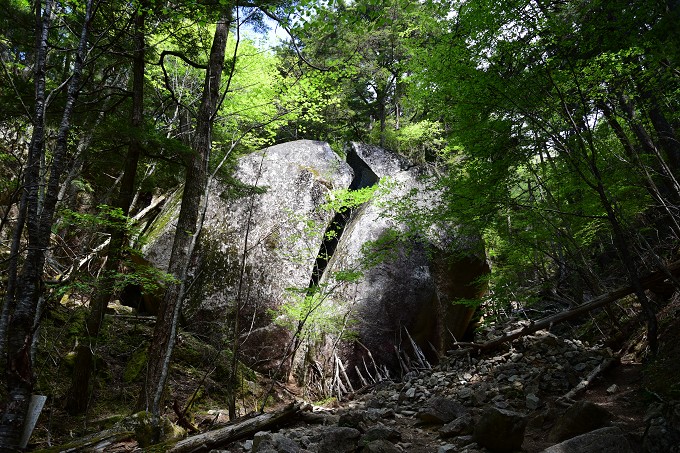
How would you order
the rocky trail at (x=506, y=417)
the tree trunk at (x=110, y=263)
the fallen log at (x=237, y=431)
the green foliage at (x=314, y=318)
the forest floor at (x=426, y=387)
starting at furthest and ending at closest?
the green foliage at (x=314, y=318) < the tree trunk at (x=110, y=263) < the forest floor at (x=426, y=387) < the fallen log at (x=237, y=431) < the rocky trail at (x=506, y=417)

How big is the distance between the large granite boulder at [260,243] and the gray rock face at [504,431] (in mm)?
5440

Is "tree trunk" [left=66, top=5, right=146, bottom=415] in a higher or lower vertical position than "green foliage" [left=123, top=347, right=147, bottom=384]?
higher

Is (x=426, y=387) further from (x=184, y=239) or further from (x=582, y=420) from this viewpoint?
(x=184, y=239)

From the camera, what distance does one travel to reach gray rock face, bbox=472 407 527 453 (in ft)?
12.0

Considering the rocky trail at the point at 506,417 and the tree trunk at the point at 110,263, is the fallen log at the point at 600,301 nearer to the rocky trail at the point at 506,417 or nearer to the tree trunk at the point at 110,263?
the rocky trail at the point at 506,417

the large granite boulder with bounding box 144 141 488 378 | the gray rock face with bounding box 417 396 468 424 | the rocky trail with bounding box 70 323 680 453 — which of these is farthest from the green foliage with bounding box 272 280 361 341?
the gray rock face with bounding box 417 396 468 424

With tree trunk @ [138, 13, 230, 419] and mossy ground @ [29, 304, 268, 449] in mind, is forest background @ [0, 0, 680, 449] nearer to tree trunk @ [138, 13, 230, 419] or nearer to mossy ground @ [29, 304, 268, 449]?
tree trunk @ [138, 13, 230, 419]

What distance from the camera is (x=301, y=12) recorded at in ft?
18.0

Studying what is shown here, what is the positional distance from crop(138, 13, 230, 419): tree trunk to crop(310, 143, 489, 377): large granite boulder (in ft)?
14.9

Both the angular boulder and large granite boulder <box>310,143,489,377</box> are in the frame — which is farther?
large granite boulder <box>310,143,489,377</box>

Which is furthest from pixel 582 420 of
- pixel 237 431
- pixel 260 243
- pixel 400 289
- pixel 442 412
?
pixel 260 243

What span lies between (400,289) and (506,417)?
23.0ft

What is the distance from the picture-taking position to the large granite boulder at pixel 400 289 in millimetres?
9977

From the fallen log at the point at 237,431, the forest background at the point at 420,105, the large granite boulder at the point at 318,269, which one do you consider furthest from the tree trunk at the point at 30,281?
the large granite boulder at the point at 318,269
